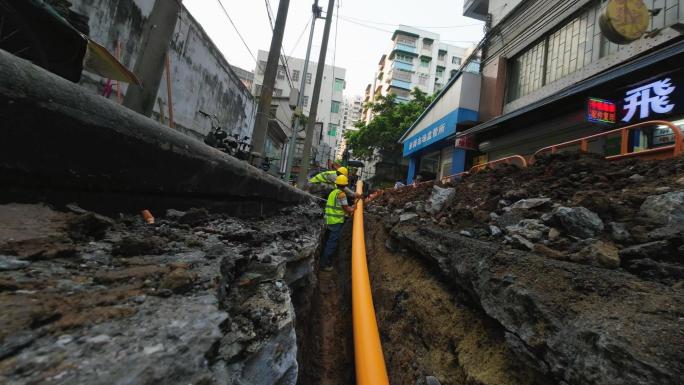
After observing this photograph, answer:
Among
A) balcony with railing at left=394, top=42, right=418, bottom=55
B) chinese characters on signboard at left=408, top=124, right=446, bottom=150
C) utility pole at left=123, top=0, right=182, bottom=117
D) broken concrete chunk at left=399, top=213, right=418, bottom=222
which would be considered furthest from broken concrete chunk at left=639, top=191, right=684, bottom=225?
balcony with railing at left=394, top=42, right=418, bottom=55

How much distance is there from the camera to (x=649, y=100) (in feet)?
17.5

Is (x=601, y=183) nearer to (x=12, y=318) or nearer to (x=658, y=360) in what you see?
(x=658, y=360)

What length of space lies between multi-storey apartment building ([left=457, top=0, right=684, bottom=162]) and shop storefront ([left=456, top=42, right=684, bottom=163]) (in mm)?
15

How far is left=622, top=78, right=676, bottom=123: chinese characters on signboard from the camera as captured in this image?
5.04 metres

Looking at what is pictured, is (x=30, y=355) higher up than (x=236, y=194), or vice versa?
(x=236, y=194)

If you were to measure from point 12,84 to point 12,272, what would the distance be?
Answer: 2.16ft

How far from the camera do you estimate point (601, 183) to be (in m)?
2.95

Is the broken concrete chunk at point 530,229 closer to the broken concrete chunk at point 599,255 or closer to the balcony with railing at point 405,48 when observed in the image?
the broken concrete chunk at point 599,255

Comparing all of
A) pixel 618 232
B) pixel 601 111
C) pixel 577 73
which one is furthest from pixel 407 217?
pixel 577 73

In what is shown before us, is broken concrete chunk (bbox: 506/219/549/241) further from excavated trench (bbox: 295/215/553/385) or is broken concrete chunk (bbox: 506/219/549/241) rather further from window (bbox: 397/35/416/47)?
window (bbox: 397/35/416/47)

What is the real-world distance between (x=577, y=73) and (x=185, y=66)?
9.06m

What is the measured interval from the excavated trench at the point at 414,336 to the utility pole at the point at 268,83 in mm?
4117

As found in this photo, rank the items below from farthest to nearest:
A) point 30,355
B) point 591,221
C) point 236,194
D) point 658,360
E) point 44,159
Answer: point 236,194 < point 591,221 < point 44,159 < point 658,360 < point 30,355

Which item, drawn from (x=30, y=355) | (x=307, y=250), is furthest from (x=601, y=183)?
(x=30, y=355)
